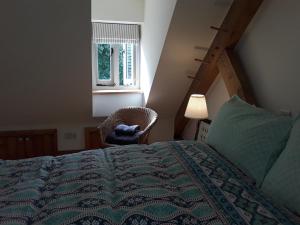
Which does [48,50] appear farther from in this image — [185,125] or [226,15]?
[185,125]

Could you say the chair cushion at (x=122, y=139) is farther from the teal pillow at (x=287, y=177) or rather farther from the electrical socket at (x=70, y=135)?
the teal pillow at (x=287, y=177)

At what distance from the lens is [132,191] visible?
1287 mm

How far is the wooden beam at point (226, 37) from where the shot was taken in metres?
2.16

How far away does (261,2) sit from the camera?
2.12m

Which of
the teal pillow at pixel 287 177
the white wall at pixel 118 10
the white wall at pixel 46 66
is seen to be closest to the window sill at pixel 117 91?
the white wall at pixel 46 66

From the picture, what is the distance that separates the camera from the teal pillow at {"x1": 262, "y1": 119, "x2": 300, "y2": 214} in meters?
1.19

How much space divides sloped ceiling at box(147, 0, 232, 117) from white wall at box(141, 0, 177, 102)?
0.22 feet

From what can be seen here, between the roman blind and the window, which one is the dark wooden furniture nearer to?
the window

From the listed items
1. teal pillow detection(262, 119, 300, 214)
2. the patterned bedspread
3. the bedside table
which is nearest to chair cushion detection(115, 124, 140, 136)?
the bedside table

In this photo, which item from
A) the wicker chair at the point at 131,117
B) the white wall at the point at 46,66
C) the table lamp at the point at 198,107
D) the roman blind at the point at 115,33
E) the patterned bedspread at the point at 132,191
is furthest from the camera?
the roman blind at the point at 115,33

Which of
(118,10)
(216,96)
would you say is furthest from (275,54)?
(118,10)

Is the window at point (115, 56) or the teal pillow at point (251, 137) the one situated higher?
the window at point (115, 56)

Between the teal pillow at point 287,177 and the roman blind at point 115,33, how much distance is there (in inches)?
97.4

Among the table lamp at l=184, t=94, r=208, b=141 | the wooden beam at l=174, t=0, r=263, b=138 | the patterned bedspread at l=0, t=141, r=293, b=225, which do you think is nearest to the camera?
the patterned bedspread at l=0, t=141, r=293, b=225
